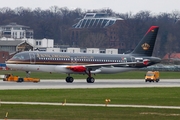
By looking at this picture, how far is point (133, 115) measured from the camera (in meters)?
37.5

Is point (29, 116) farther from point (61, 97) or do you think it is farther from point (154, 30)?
point (154, 30)

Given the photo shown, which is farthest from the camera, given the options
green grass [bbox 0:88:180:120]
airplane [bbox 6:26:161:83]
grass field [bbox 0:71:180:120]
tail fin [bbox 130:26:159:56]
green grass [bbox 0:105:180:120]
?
tail fin [bbox 130:26:159:56]

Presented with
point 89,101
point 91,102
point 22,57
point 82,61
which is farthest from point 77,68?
point 91,102

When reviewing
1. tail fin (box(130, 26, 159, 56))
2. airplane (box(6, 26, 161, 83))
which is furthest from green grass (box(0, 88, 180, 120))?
tail fin (box(130, 26, 159, 56))

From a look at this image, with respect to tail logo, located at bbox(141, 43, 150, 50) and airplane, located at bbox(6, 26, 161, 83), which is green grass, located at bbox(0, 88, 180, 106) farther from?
tail logo, located at bbox(141, 43, 150, 50)

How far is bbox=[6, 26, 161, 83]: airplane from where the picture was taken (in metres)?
72.8

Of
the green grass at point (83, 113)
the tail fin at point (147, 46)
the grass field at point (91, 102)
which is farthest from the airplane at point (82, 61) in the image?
the green grass at point (83, 113)

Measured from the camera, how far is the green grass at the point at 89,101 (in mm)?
36688

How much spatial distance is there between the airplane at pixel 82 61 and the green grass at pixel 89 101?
14.9 metres

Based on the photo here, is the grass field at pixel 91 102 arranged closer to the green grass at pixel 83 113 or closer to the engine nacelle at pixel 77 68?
the green grass at pixel 83 113

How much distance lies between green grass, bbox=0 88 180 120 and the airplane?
1490 cm

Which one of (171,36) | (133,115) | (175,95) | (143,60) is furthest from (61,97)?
(171,36)

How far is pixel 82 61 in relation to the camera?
250 feet

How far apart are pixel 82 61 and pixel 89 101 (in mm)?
29080
